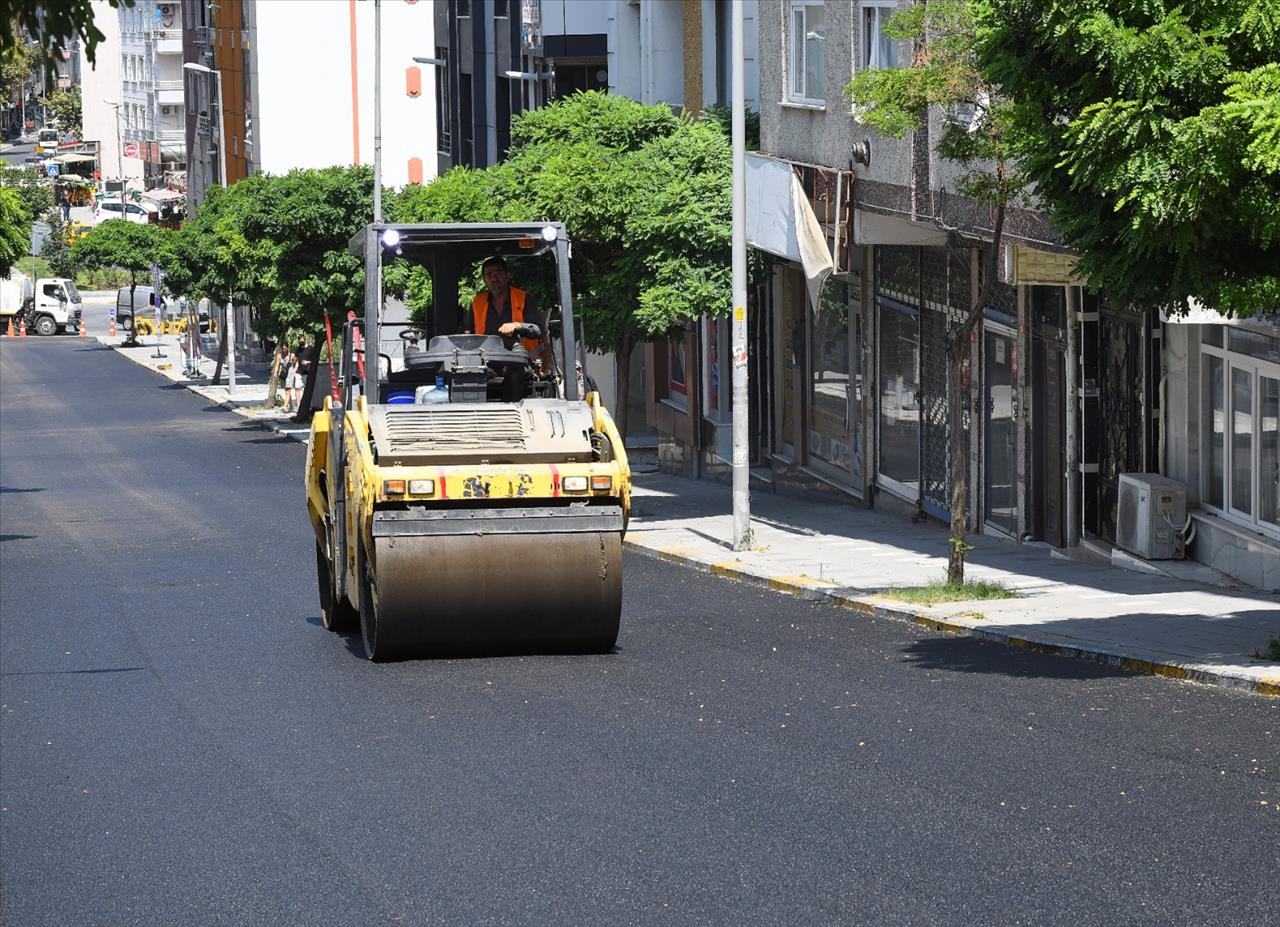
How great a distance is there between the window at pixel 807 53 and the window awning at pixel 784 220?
3.60 ft

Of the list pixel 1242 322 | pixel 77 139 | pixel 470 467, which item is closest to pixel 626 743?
pixel 470 467

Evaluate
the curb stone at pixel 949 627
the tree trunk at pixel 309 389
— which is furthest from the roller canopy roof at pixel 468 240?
the tree trunk at pixel 309 389

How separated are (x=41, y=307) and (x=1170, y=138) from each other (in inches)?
3253

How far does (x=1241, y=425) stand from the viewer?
17.7m

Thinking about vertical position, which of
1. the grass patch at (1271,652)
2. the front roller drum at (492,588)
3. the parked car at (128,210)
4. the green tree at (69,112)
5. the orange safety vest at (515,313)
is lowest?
the grass patch at (1271,652)

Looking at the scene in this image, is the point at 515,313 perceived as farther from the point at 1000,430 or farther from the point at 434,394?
the point at 1000,430

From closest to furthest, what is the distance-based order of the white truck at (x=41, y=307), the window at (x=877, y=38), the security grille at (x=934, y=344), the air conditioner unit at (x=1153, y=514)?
the air conditioner unit at (x=1153, y=514)
the window at (x=877, y=38)
the security grille at (x=934, y=344)
the white truck at (x=41, y=307)

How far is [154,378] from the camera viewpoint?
225 feet

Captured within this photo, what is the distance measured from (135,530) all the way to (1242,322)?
15.6m

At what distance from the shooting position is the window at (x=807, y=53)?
26.1 m

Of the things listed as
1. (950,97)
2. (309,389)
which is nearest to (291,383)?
(309,389)

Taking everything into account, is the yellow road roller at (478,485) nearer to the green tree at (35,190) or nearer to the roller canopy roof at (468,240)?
the roller canopy roof at (468,240)

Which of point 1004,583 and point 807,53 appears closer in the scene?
point 1004,583

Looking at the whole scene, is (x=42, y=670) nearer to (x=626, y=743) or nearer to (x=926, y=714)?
(x=626, y=743)
